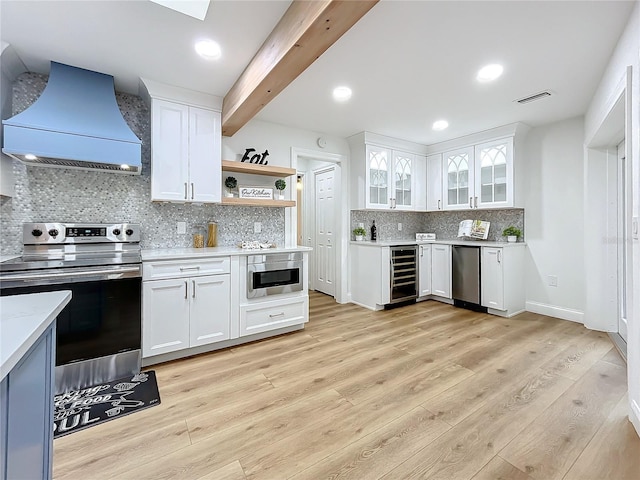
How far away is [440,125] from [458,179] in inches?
38.1

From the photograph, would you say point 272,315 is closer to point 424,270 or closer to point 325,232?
point 325,232

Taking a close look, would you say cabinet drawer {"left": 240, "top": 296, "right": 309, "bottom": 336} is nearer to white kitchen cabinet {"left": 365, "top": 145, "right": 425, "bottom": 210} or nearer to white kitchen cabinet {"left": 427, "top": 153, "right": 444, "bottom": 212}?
white kitchen cabinet {"left": 365, "top": 145, "right": 425, "bottom": 210}

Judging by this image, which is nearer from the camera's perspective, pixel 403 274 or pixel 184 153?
pixel 184 153

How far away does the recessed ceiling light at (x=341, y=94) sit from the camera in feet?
9.26

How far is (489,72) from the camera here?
250cm

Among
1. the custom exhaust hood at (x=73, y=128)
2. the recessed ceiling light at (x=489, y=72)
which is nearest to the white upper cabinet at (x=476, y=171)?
the recessed ceiling light at (x=489, y=72)

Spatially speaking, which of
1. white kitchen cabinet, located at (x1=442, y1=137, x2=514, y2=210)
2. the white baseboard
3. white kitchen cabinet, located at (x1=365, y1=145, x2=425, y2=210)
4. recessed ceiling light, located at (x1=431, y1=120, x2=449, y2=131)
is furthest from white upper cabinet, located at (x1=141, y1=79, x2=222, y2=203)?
the white baseboard

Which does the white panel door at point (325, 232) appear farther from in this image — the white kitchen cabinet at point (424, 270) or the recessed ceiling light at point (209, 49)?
the recessed ceiling light at point (209, 49)

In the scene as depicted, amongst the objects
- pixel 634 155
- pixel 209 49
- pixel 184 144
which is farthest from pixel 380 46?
pixel 184 144

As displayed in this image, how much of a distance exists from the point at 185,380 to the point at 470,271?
3608mm

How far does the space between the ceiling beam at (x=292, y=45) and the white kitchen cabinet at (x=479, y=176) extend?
316cm

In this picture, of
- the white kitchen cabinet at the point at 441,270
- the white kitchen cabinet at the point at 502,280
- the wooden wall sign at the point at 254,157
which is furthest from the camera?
the white kitchen cabinet at the point at 441,270

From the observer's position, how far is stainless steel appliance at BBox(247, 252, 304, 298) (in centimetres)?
291

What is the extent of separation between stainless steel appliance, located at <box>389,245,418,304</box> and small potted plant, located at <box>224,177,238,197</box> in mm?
2214
